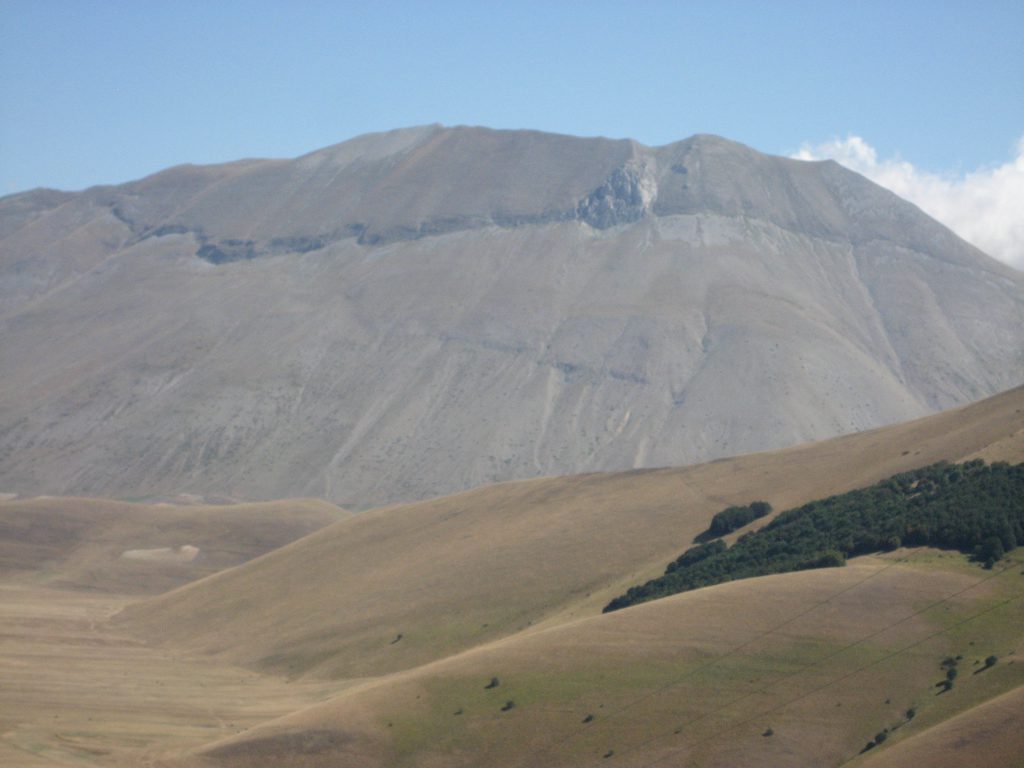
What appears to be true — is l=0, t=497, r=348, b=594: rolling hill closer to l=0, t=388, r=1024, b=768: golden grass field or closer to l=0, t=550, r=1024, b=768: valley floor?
l=0, t=388, r=1024, b=768: golden grass field

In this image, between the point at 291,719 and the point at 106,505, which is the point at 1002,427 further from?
the point at 106,505


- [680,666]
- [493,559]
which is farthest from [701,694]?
[493,559]

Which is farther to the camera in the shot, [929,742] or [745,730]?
[745,730]

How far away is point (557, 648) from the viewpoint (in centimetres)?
5959

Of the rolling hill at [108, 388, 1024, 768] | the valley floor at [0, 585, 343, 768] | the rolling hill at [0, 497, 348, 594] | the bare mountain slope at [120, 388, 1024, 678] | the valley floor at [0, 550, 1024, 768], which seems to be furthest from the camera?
the rolling hill at [0, 497, 348, 594]

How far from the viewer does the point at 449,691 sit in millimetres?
57906

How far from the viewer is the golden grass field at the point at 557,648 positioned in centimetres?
5003

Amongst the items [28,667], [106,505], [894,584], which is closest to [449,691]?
[894,584]

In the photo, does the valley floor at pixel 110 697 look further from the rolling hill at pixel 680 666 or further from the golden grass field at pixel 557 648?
the rolling hill at pixel 680 666

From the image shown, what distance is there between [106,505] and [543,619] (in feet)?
368

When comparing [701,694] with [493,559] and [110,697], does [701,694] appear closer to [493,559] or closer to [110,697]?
[110,697]

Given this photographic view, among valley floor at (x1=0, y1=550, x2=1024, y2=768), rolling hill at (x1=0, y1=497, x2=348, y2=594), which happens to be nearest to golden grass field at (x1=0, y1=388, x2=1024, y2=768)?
valley floor at (x1=0, y1=550, x2=1024, y2=768)

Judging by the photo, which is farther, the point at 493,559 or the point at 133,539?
the point at 133,539

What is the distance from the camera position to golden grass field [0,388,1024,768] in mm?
50031
